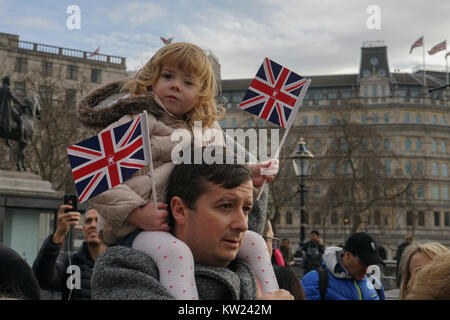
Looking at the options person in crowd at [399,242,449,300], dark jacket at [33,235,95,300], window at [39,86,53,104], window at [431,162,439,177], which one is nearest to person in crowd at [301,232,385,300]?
person in crowd at [399,242,449,300]

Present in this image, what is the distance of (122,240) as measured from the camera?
6.98 ft

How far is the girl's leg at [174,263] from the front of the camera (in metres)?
1.84

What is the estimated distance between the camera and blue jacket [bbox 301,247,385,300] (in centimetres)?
482

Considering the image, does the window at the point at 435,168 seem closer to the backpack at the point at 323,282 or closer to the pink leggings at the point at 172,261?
the backpack at the point at 323,282

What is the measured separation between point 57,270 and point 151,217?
2893 mm

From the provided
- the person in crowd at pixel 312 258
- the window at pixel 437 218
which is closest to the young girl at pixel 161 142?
the person in crowd at pixel 312 258

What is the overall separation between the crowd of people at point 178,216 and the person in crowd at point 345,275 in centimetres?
259

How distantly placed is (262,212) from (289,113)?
525mm

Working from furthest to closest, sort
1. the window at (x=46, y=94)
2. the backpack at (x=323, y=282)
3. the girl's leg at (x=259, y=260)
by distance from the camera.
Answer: the window at (x=46, y=94) → the backpack at (x=323, y=282) → the girl's leg at (x=259, y=260)

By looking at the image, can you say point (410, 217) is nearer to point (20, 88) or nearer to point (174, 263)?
point (20, 88)

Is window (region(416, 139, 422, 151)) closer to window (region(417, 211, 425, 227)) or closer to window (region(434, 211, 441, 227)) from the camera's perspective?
window (region(434, 211, 441, 227))

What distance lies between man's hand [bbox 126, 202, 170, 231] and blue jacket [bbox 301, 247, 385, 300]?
9.91ft

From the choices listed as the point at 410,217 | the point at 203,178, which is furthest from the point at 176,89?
the point at 410,217
